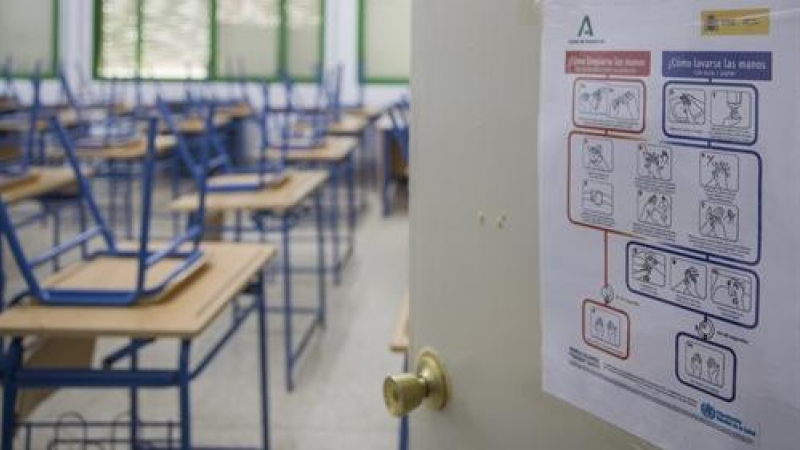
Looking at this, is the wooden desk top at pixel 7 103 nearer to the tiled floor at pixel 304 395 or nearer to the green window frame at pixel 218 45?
the green window frame at pixel 218 45

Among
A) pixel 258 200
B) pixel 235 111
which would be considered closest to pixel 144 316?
pixel 258 200

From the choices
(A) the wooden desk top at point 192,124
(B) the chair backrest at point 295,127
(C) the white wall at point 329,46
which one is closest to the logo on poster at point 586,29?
(B) the chair backrest at point 295,127

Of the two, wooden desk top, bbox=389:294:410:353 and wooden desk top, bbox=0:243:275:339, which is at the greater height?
wooden desk top, bbox=0:243:275:339

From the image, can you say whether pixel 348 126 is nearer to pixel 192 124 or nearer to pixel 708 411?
pixel 192 124

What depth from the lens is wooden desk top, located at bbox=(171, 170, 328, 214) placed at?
10.00ft

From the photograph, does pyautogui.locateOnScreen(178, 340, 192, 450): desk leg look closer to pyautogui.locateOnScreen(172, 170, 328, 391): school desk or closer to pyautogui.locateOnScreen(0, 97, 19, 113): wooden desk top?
pyautogui.locateOnScreen(172, 170, 328, 391): school desk

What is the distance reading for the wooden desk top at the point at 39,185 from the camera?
3.14 meters

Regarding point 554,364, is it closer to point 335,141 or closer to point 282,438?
point 282,438

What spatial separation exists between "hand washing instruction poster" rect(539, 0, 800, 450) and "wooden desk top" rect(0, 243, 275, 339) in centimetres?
108

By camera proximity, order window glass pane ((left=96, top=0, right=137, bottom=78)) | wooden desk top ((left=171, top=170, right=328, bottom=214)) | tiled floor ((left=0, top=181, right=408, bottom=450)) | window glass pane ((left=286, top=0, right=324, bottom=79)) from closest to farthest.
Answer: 1. tiled floor ((left=0, top=181, right=408, bottom=450))
2. wooden desk top ((left=171, top=170, right=328, bottom=214))
3. window glass pane ((left=286, top=0, right=324, bottom=79))
4. window glass pane ((left=96, top=0, right=137, bottom=78))

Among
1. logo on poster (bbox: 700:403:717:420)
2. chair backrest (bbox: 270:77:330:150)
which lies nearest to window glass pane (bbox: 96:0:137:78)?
chair backrest (bbox: 270:77:330:150)

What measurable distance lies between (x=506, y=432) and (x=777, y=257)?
1.22ft

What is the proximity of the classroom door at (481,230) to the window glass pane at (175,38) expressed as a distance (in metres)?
8.01

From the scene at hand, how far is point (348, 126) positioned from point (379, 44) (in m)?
2.55
